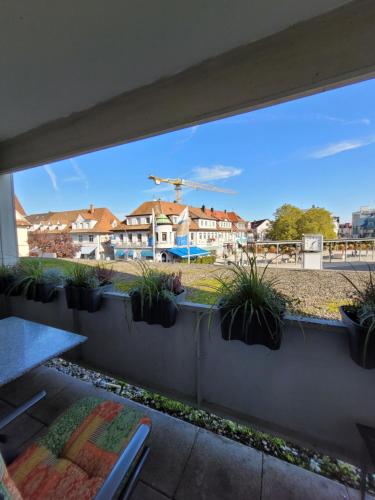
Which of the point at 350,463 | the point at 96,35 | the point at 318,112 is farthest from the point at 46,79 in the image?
the point at 350,463

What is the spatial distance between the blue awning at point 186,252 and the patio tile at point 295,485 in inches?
60.5

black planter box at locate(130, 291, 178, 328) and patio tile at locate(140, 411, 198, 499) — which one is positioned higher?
black planter box at locate(130, 291, 178, 328)

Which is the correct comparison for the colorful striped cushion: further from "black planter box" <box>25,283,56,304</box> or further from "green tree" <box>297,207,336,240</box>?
"black planter box" <box>25,283,56,304</box>

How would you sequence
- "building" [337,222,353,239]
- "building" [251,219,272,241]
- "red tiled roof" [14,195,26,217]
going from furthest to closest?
"red tiled roof" [14,195,26,217] < "building" [251,219,272,241] < "building" [337,222,353,239]

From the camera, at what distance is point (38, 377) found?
2.01 m

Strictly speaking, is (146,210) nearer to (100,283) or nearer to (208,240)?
(208,240)

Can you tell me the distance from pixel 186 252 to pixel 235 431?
150cm

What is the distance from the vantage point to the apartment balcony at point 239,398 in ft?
3.77

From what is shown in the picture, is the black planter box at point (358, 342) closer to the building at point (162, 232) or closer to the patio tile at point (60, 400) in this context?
the building at point (162, 232)

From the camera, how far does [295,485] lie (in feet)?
3.72

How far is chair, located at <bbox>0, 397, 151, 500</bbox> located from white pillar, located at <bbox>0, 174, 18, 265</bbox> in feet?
8.32

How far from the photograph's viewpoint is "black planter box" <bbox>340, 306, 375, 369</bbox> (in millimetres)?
1002

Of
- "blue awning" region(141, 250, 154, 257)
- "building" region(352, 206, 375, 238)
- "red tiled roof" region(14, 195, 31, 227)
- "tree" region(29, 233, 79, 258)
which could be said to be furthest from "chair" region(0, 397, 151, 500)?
"red tiled roof" region(14, 195, 31, 227)

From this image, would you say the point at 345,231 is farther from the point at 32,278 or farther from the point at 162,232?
the point at 32,278
